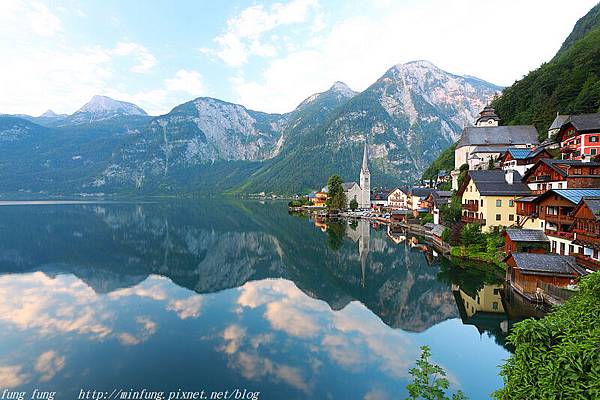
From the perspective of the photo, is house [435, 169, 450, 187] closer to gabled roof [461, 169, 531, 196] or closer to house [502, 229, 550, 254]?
gabled roof [461, 169, 531, 196]

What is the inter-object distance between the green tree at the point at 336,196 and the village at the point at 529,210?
126ft

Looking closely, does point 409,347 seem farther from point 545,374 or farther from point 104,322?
point 104,322

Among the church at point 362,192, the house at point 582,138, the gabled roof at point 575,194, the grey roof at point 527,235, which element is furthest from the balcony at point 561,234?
the church at point 362,192

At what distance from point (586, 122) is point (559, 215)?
27019mm

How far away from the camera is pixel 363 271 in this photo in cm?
4238

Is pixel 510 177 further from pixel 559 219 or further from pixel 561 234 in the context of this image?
pixel 561 234

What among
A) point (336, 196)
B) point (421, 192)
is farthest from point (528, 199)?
point (336, 196)

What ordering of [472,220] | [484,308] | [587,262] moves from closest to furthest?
[587,262] < [484,308] < [472,220]

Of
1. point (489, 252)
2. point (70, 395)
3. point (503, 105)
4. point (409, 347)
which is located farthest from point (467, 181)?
point (503, 105)

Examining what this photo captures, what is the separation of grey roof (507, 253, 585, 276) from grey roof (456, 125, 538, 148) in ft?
174

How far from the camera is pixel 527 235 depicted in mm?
33844

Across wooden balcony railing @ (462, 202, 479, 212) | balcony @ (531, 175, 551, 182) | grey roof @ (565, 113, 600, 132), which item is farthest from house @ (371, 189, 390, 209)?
balcony @ (531, 175, 551, 182)

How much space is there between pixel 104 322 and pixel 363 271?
1164 inches

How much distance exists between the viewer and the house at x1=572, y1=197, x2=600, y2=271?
24389 millimetres
